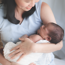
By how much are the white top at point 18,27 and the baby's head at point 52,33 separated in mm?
118

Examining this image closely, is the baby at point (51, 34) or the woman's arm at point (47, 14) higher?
the woman's arm at point (47, 14)

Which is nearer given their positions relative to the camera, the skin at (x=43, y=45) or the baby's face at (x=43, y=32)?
the skin at (x=43, y=45)

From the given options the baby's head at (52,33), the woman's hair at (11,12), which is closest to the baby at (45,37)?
the baby's head at (52,33)

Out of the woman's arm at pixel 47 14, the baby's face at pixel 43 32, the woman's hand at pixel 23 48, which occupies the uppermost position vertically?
the woman's arm at pixel 47 14

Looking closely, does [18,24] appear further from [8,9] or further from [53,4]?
[53,4]

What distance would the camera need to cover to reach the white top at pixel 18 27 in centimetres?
83

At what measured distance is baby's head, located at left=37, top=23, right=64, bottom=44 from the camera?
77 centimetres

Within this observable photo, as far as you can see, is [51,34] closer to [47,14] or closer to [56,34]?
[56,34]

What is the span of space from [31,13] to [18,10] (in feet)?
0.44

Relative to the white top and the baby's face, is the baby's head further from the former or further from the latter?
the white top

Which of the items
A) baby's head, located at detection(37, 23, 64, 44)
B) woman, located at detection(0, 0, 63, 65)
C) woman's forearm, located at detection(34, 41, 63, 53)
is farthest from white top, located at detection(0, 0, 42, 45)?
woman's forearm, located at detection(34, 41, 63, 53)

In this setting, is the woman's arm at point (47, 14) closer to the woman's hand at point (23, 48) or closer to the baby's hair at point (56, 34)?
the baby's hair at point (56, 34)

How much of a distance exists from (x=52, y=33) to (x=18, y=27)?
0.34m

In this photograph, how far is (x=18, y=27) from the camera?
85cm
